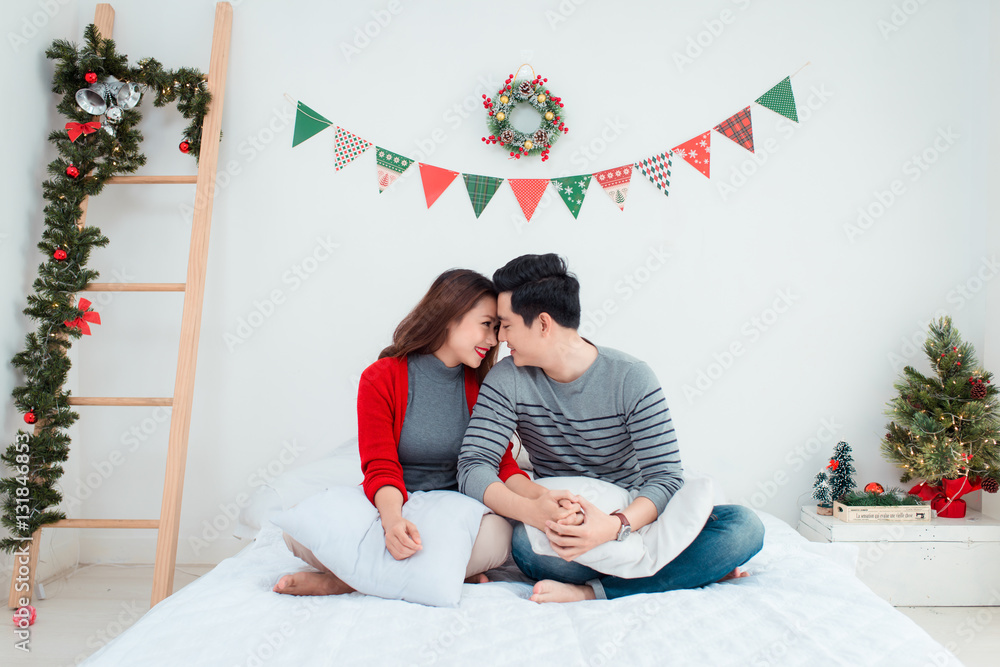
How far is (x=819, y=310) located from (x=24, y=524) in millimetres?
2757

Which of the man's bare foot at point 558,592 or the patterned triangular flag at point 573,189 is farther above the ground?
the patterned triangular flag at point 573,189

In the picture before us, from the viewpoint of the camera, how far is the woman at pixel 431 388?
4.57 ft

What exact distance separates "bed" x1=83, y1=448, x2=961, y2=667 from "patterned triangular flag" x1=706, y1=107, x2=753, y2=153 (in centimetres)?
165

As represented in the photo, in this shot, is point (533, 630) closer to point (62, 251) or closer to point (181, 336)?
point (181, 336)

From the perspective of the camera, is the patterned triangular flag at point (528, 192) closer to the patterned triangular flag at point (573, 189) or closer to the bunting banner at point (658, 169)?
the patterned triangular flag at point (573, 189)

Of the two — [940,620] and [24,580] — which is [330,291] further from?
[940,620]

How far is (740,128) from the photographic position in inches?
92.4

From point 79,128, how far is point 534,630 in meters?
2.19

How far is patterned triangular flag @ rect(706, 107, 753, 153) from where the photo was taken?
2.34m

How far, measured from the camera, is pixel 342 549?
1156 millimetres

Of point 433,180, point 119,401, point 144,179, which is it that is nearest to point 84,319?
point 119,401

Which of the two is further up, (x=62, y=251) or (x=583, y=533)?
(x=62, y=251)

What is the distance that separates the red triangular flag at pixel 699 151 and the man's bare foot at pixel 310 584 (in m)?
1.89

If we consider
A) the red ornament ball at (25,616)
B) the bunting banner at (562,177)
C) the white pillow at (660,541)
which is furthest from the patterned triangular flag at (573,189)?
the red ornament ball at (25,616)
